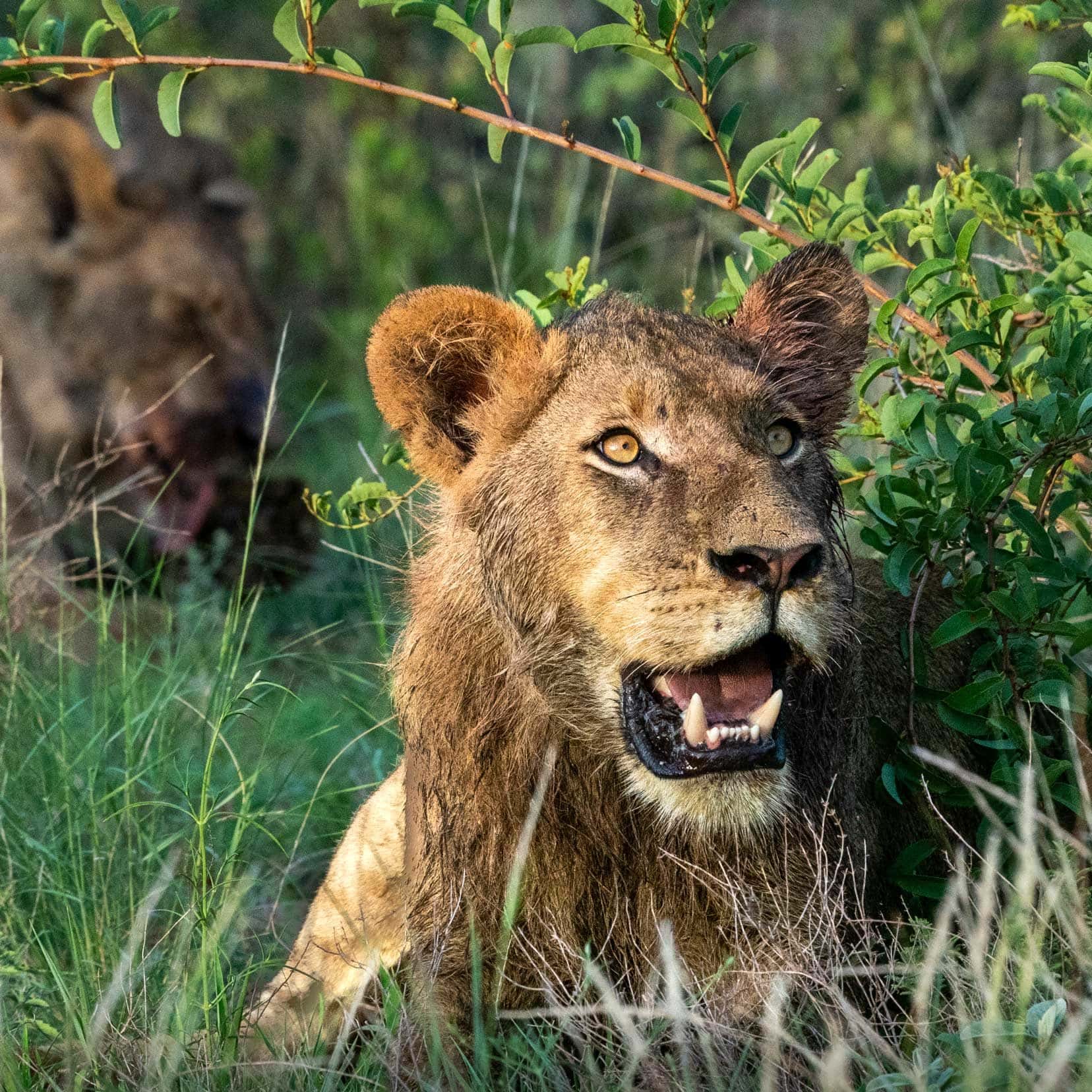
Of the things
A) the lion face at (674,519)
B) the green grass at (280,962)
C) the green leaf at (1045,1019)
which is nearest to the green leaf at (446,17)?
the lion face at (674,519)

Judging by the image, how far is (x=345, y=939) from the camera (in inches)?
132

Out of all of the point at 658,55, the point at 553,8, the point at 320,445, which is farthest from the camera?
the point at 553,8

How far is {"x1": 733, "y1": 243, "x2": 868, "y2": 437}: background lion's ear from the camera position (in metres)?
3.40

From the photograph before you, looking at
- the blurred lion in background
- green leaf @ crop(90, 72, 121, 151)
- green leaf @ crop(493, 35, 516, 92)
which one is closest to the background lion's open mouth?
green leaf @ crop(493, 35, 516, 92)

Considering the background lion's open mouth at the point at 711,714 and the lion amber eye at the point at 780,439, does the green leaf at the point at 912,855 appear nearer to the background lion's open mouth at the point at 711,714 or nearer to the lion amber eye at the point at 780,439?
the background lion's open mouth at the point at 711,714

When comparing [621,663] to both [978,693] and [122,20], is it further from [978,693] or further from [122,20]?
[122,20]

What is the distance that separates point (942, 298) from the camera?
334 cm

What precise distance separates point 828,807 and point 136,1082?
141 cm

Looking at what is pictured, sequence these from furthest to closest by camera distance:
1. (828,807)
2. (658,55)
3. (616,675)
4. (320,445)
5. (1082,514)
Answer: (320,445), (1082,514), (658,55), (828,807), (616,675)

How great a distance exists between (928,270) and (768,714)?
1.16 metres

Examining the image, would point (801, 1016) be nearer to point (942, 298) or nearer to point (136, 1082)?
point (136, 1082)

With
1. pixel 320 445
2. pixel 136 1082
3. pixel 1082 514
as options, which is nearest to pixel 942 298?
pixel 1082 514

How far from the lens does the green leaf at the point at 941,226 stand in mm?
3520

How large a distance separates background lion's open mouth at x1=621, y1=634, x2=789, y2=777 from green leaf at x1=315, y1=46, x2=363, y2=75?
161 centimetres
